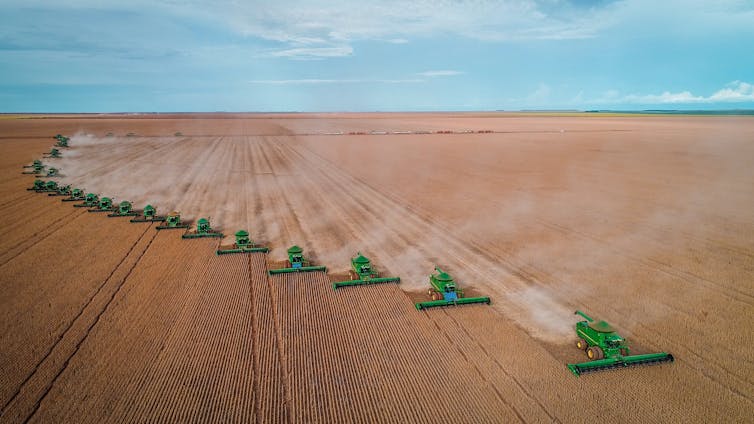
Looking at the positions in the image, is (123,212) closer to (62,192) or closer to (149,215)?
(149,215)

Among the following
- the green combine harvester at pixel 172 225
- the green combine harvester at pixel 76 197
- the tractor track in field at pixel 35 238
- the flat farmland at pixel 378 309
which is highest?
the green combine harvester at pixel 76 197

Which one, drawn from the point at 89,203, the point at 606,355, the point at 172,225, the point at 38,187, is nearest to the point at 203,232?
the point at 172,225

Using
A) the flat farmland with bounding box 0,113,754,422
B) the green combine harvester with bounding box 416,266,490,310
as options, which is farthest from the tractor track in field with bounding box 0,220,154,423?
the green combine harvester with bounding box 416,266,490,310

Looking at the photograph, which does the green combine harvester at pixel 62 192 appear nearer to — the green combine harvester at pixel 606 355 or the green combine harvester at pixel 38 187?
the green combine harvester at pixel 38 187

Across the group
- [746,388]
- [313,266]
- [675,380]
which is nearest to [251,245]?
[313,266]

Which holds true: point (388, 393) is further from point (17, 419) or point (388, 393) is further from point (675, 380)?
point (17, 419)

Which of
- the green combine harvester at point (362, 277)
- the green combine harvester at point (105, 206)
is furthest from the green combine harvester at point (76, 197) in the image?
the green combine harvester at point (362, 277)

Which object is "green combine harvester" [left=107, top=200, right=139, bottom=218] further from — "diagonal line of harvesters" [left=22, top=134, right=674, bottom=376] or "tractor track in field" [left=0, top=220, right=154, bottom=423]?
"tractor track in field" [left=0, top=220, right=154, bottom=423]
